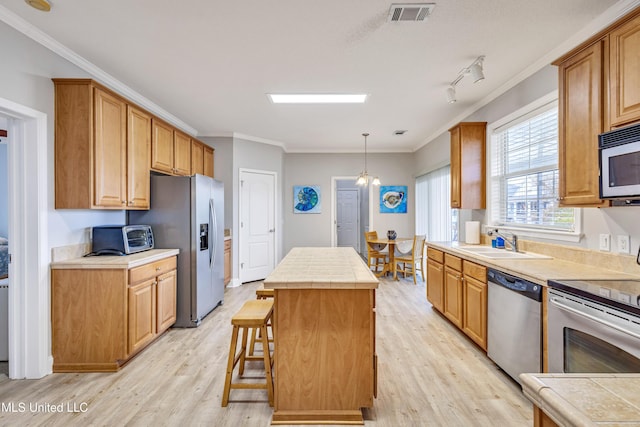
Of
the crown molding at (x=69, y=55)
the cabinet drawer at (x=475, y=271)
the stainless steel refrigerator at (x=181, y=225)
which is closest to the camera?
the crown molding at (x=69, y=55)

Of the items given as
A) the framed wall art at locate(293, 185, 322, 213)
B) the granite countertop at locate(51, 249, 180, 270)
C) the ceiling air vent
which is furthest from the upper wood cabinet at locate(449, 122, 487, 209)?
the granite countertop at locate(51, 249, 180, 270)

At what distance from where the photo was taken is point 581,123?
1.96 m

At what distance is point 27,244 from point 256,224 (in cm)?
335

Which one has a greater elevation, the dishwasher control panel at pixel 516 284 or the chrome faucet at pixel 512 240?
the chrome faucet at pixel 512 240

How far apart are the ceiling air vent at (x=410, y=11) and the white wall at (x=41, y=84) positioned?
266 centimetres

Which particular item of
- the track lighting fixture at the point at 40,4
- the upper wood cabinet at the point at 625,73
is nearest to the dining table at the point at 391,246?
the upper wood cabinet at the point at 625,73

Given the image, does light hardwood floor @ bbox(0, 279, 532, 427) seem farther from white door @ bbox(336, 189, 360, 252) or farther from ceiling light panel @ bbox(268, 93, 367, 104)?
white door @ bbox(336, 189, 360, 252)

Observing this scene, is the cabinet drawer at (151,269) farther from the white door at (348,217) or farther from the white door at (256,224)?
the white door at (348,217)

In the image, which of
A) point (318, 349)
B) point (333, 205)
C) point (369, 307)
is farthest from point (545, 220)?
point (333, 205)

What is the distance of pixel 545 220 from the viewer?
2.71 metres

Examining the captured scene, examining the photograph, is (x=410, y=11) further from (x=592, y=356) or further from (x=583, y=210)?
(x=592, y=356)

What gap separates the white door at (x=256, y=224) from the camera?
17.1 feet

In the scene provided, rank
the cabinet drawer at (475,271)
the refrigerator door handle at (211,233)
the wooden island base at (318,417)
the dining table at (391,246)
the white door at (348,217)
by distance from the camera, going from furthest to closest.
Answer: the white door at (348,217) < the dining table at (391,246) < the refrigerator door handle at (211,233) < the cabinet drawer at (475,271) < the wooden island base at (318,417)

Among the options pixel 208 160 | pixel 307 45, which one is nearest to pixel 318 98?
pixel 307 45
